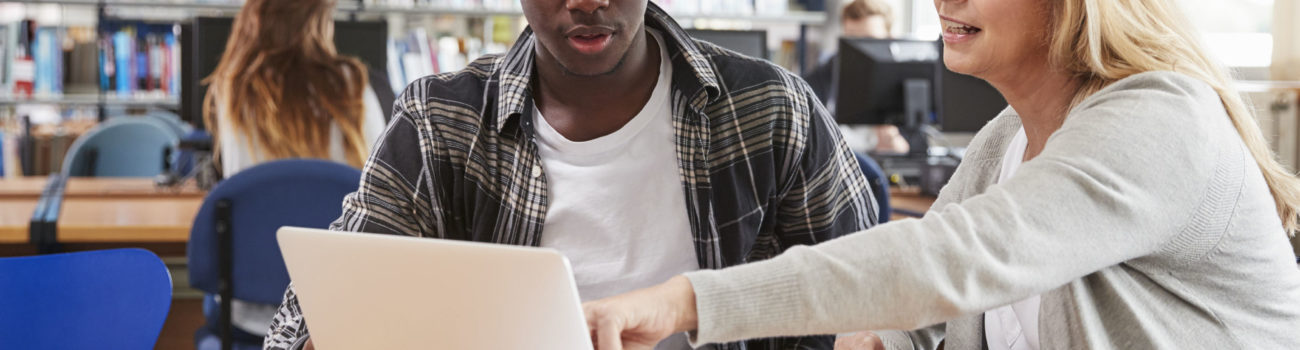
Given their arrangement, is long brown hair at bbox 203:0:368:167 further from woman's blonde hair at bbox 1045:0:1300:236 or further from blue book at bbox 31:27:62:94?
blue book at bbox 31:27:62:94

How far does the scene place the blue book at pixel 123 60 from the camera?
447cm

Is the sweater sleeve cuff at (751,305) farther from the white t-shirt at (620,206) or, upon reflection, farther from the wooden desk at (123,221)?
the wooden desk at (123,221)

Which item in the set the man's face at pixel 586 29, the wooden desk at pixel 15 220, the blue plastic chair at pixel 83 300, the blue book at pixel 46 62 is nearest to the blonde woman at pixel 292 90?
the wooden desk at pixel 15 220

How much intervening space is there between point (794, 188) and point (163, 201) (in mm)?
2019

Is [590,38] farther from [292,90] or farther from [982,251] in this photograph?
[292,90]

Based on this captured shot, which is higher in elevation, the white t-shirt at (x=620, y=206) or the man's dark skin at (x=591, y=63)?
the man's dark skin at (x=591, y=63)

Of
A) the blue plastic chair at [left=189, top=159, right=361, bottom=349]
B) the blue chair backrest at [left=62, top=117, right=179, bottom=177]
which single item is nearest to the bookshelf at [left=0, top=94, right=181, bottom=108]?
the blue chair backrest at [left=62, top=117, right=179, bottom=177]

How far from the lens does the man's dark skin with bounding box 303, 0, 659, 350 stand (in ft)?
3.93

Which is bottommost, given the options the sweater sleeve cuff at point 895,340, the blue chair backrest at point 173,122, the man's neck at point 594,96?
the blue chair backrest at point 173,122

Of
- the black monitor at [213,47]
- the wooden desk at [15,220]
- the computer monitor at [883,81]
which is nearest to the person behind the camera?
the wooden desk at [15,220]

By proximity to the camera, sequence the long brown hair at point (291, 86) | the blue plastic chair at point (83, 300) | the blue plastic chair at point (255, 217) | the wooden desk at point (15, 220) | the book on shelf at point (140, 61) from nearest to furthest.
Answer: the blue plastic chair at point (83, 300) → the blue plastic chair at point (255, 217) → the wooden desk at point (15, 220) → the long brown hair at point (291, 86) → the book on shelf at point (140, 61)

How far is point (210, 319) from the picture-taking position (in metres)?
2.26

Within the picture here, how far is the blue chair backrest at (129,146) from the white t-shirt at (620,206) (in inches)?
118

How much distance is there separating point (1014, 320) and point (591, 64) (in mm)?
549
